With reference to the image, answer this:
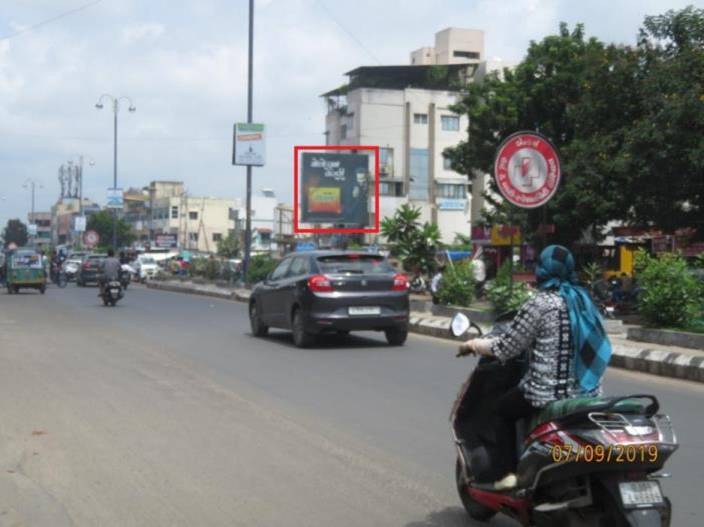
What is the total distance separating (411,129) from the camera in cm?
7325

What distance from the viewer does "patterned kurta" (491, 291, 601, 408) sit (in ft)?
16.1

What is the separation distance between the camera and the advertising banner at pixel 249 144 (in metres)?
37.8

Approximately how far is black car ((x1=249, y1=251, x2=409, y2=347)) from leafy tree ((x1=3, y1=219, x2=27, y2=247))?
12612 centimetres

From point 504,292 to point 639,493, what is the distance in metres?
13.7

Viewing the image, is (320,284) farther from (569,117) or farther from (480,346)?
(569,117)

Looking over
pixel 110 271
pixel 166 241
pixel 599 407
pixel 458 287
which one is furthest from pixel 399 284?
pixel 166 241

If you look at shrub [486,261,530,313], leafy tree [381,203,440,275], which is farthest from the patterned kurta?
leafy tree [381,203,440,275]

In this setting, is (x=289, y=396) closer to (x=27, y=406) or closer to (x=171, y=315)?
(x=27, y=406)

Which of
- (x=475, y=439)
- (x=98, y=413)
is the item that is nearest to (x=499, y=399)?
(x=475, y=439)

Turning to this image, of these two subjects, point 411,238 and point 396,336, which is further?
point 411,238

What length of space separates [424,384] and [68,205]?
5680 inches

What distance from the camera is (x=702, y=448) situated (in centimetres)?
784

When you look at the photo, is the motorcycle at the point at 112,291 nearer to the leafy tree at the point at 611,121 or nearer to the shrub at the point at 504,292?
the shrub at the point at 504,292
